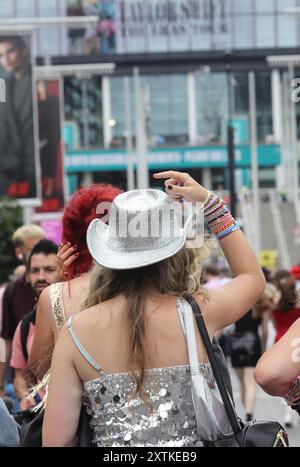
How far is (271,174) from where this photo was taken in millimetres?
54000

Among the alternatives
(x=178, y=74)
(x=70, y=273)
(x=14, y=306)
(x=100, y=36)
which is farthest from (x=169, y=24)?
(x=70, y=273)

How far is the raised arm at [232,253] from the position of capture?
264 cm

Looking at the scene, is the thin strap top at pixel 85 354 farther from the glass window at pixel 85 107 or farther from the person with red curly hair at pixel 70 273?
the glass window at pixel 85 107

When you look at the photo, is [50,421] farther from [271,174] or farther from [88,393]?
[271,174]

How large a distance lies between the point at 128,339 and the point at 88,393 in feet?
0.60

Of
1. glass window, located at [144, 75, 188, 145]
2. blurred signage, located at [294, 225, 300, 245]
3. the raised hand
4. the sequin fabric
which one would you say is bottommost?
blurred signage, located at [294, 225, 300, 245]

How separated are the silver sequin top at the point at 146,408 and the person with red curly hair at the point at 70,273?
1.85 ft

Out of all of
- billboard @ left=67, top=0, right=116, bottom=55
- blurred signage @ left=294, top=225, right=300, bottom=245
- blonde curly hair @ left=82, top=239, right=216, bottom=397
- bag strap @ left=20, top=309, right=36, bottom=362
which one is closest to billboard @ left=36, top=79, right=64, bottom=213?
bag strap @ left=20, top=309, right=36, bottom=362

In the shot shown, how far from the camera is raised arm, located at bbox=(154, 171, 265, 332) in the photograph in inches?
104

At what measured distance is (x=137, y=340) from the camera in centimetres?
249

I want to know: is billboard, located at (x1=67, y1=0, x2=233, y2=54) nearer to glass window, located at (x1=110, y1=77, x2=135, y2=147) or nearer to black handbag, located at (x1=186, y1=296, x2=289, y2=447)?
glass window, located at (x1=110, y1=77, x2=135, y2=147)

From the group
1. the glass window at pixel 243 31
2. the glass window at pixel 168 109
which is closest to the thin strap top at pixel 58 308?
the glass window at pixel 168 109

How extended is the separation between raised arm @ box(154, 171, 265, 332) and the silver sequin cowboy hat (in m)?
0.07
